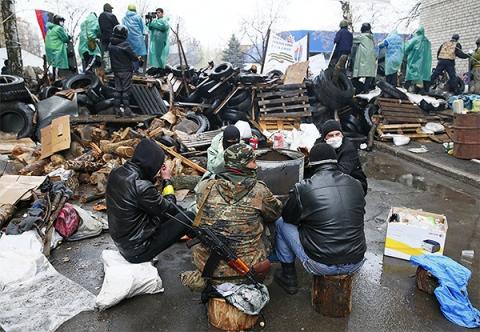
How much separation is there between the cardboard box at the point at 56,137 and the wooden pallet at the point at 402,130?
743cm

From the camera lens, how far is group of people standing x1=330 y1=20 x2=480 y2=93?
→ 1058 cm

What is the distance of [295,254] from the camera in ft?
10.7

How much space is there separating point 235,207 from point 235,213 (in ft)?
0.15

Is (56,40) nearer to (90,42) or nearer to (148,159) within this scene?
(90,42)

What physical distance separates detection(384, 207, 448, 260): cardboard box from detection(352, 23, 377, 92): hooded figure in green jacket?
7.60m

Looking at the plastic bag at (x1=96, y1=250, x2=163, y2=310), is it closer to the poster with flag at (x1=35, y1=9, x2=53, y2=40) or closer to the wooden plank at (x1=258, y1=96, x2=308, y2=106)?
the wooden plank at (x1=258, y1=96, x2=308, y2=106)

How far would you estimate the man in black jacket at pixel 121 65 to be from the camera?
8086 mm

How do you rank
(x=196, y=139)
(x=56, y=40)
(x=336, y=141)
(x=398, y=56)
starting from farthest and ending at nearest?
(x=398, y=56), (x=56, y=40), (x=196, y=139), (x=336, y=141)

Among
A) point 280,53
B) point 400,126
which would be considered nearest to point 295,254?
point 400,126

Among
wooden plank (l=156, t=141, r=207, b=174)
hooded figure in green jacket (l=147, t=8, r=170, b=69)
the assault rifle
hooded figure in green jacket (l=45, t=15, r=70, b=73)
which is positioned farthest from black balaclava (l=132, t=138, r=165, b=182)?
hooded figure in green jacket (l=147, t=8, r=170, b=69)

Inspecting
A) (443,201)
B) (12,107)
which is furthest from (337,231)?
(12,107)

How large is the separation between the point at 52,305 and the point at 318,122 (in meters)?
7.95

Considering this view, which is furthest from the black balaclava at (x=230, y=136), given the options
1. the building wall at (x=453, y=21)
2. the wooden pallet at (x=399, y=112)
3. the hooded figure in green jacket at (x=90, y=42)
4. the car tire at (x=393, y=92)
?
the building wall at (x=453, y=21)

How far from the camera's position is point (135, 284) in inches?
125
